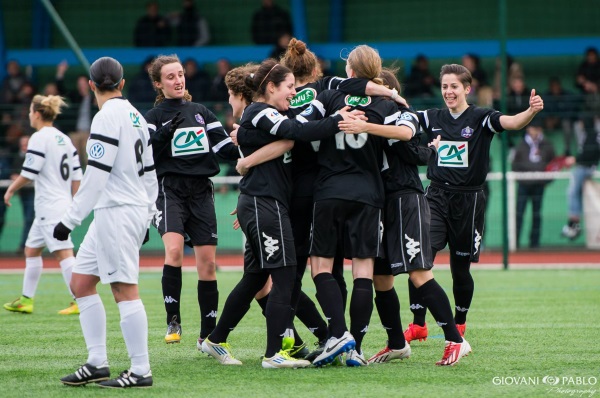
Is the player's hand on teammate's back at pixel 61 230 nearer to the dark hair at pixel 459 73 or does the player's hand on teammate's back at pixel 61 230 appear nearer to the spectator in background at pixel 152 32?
the dark hair at pixel 459 73

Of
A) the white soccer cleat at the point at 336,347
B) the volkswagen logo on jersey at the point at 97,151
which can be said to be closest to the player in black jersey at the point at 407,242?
the white soccer cleat at the point at 336,347

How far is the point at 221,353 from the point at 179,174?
1.67 metres

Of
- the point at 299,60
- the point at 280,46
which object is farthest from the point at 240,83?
the point at 280,46

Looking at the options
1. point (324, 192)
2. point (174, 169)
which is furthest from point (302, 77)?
point (174, 169)

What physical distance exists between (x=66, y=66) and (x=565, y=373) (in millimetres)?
14255

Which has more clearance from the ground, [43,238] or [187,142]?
[187,142]

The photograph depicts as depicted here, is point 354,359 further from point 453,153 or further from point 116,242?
point 453,153

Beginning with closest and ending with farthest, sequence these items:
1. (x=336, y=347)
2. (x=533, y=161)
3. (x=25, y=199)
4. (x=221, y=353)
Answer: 1. (x=336, y=347)
2. (x=221, y=353)
3. (x=533, y=161)
4. (x=25, y=199)

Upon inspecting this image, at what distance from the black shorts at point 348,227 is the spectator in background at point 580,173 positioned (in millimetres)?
10548

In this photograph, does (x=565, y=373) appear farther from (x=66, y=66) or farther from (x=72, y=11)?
(x=72, y=11)

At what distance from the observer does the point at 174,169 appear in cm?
758

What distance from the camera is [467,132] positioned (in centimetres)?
762

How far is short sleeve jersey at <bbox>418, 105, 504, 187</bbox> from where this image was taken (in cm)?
761

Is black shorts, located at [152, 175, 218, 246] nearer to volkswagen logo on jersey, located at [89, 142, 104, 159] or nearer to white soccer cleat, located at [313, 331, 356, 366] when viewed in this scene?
white soccer cleat, located at [313, 331, 356, 366]
